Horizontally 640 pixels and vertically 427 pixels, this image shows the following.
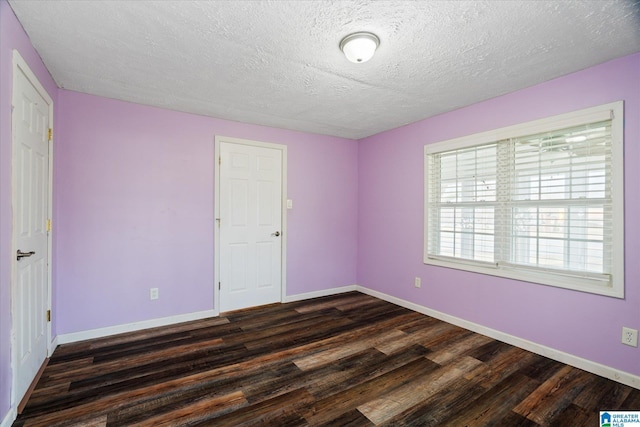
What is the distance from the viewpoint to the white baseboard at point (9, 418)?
167 centimetres

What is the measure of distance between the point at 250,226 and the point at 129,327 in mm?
1706

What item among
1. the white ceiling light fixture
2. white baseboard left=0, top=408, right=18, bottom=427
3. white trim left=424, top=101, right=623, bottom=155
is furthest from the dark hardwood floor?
the white ceiling light fixture

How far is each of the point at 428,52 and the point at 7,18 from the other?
8.54ft

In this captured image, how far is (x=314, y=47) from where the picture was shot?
213cm

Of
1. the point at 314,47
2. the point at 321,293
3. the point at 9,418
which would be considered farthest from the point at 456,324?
the point at 9,418

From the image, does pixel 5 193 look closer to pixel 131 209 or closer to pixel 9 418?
pixel 9 418

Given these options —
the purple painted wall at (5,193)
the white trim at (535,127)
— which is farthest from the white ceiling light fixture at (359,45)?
the purple painted wall at (5,193)

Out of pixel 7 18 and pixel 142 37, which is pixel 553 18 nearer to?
pixel 142 37

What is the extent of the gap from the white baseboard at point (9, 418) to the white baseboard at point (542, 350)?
3.67m

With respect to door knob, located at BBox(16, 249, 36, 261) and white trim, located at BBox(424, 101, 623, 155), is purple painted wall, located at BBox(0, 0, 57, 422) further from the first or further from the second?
white trim, located at BBox(424, 101, 623, 155)

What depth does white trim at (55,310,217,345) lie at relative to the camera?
290 centimetres

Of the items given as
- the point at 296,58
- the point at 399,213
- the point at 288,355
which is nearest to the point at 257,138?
the point at 296,58

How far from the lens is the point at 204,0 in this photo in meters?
1.65

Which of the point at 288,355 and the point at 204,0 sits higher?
the point at 204,0
